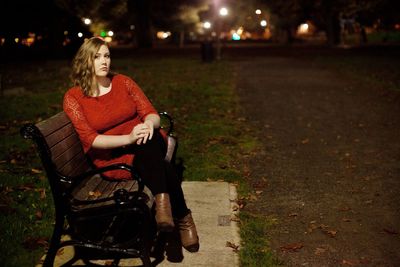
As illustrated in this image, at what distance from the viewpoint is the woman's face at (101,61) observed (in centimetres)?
398

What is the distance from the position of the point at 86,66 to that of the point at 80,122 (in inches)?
19.5

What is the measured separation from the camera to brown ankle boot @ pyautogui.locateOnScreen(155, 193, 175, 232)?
11.9ft

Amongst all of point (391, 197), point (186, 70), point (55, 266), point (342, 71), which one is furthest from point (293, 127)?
point (186, 70)

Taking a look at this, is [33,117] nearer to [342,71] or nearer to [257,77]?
[257,77]

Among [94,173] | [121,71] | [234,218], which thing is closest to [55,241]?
[94,173]

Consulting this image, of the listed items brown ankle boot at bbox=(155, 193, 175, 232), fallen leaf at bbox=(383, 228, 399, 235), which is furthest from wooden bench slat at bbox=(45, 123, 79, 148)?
fallen leaf at bbox=(383, 228, 399, 235)

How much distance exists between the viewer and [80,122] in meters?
3.85

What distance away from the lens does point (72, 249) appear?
4156 millimetres

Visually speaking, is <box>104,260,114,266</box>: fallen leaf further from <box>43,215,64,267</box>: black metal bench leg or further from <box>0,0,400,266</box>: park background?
<box>0,0,400,266</box>: park background

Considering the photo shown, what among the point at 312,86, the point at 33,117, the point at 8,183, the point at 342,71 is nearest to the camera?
the point at 8,183

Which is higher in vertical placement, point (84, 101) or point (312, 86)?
point (84, 101)

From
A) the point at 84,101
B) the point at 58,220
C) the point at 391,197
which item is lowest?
the point at 391,197

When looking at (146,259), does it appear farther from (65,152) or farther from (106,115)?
(106,115)

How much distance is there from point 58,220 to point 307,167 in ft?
13.3
